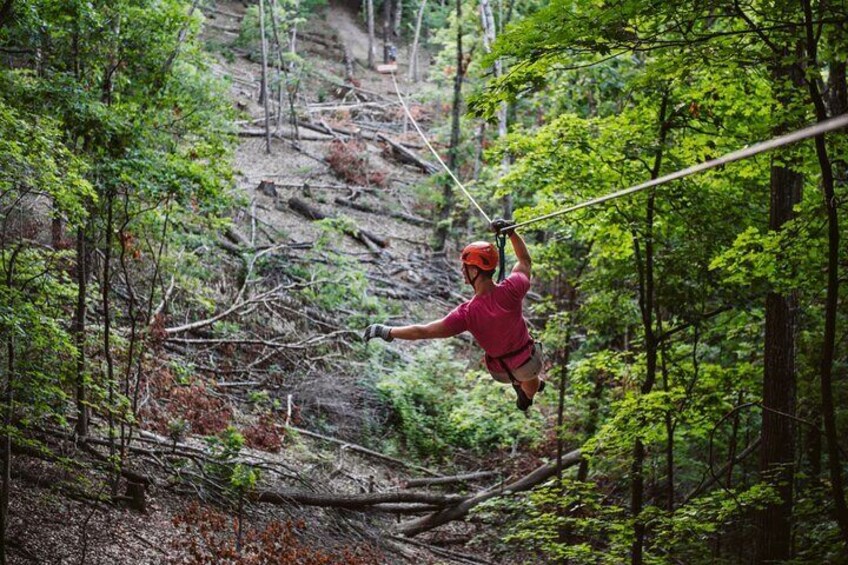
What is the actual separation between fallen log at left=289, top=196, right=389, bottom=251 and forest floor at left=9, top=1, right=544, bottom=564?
188mm

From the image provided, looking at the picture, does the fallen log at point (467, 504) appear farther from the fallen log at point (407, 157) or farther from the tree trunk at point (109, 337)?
the fallen log at point (407, 157)

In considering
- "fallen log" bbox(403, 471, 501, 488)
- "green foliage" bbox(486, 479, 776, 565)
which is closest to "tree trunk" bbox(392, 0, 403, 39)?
"fallen log" bbox(403, 471, 501, 488)

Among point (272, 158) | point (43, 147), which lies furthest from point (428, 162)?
point (43, 147)

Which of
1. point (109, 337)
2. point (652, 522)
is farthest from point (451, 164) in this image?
point (652, 522)

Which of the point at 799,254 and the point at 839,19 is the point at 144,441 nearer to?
the point at 799,254

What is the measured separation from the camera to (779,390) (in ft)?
24.5

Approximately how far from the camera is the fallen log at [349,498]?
32.3 ft

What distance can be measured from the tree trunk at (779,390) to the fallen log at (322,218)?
13100 mm

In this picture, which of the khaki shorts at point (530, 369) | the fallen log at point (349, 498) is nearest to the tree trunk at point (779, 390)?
the khaki shorts at point (530, 369)

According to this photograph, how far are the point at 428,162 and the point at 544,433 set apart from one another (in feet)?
47.6

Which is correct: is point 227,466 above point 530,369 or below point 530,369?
below

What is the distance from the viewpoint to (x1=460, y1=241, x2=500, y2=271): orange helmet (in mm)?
5559

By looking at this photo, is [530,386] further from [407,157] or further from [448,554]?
[407,157]

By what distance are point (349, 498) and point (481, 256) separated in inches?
234
